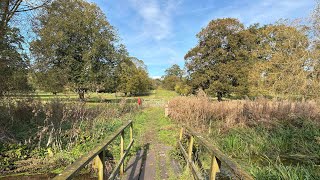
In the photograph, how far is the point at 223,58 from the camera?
28.3m

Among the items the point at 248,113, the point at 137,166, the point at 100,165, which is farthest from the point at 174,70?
the point at 100,165

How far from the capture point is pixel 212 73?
2791cm

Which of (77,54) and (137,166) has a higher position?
(77,54)

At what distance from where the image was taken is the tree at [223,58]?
27.5 meters

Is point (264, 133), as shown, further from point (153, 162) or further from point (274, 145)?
point (153, 162)

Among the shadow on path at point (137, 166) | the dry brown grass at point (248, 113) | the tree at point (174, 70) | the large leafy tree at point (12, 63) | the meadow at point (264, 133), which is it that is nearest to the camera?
the shadow on path at point (137, 166)

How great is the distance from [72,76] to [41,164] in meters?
17.6

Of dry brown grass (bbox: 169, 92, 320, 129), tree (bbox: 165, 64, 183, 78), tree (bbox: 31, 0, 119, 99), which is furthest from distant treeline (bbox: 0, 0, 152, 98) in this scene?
tree (bbox: 165, 64, 183, 78)

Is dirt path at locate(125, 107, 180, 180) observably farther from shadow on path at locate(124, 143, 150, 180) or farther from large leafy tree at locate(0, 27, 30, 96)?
large leafy tree at locate(0, 27, 30, 96)

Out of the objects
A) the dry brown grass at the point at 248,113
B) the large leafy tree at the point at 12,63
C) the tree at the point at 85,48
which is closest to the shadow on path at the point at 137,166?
the dry brown grass at the point at 248,113

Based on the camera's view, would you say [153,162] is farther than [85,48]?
No

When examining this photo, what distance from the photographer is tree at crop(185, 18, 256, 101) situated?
90.3 feet

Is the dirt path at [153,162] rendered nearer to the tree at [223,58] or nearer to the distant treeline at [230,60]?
the distant treeline at [230,60]

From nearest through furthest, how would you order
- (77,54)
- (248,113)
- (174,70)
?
(248,113) < (77,54) < (174,70)
